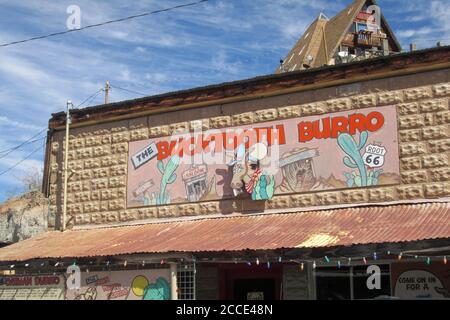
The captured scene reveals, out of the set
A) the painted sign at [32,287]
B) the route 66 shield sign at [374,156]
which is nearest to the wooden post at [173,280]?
the painted sign at [32,287]

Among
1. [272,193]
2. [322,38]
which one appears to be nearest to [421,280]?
[272,193]

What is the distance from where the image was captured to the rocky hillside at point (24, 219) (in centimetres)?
3422

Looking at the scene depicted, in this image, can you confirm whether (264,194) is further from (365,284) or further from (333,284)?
(365,284)

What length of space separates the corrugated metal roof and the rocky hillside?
762 inches

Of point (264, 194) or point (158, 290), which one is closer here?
point (158, 290)

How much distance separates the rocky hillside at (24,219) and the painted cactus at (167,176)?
19677mm

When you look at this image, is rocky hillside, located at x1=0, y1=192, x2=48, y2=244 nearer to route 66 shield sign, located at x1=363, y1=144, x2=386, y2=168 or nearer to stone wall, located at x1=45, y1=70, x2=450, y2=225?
stone wall, located at x1=45, y1=70, x2=450, y2=225

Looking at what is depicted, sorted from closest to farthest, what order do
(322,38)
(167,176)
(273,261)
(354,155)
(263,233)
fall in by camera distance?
(273,261), (263,233), (354,155), (167,176), (322,38)

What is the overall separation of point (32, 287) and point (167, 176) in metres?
4.09

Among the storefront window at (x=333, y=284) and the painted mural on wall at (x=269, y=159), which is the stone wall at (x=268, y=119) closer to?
the painted mural on wall at (x=269, y=159)

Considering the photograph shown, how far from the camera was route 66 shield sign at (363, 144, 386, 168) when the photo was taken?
12789 mm

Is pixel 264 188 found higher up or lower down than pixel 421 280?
higher up

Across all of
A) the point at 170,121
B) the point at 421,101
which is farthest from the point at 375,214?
the point at 170,121

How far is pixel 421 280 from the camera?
1213cm
